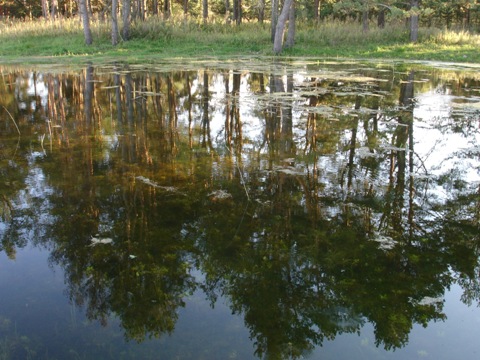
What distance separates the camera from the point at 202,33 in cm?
2495

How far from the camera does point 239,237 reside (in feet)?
11.9

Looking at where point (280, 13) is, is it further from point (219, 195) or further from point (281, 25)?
point (219, 195)

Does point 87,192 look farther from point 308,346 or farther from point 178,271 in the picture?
point 308,346

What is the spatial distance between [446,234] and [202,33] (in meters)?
23.3

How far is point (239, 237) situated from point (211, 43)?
70.5 feet

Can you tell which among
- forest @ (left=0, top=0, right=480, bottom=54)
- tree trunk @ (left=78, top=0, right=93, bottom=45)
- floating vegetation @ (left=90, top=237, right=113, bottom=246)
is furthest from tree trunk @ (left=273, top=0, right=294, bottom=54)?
floating vegetation @ (left=90, top=237, right=113, bottom=246)

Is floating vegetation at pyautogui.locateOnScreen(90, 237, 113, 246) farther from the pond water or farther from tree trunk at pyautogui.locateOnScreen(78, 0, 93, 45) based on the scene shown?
tree trunk at pyautogui.locateOnScreen(78, 0, 93, 45)

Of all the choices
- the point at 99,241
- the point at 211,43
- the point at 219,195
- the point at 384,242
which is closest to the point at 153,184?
the point at 219,195

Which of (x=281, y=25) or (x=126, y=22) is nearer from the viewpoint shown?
(x=281, y=25)

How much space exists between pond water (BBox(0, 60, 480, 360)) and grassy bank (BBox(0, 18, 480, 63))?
13.4m

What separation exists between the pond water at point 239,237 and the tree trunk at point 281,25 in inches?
505

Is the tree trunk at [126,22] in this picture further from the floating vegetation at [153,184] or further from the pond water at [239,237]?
the floating vegetation at [153,184]

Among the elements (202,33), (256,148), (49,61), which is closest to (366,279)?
(256,148)

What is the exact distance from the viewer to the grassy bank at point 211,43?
20234mm
